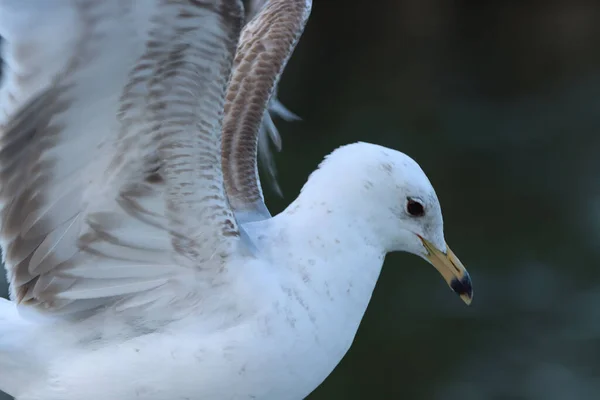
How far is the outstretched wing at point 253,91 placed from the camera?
206 cm

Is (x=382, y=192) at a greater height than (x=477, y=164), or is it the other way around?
(x=382, y=192)

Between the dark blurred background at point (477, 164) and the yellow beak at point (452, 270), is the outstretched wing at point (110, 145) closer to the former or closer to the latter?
the yellow beak at point (452, 270)

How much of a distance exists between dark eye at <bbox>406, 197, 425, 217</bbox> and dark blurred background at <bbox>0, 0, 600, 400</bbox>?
328cm

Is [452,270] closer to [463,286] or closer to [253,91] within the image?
[463,286]

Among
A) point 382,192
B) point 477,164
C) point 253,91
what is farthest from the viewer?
point 477,164

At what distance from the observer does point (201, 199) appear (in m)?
1.47

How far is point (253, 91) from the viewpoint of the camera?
87.3 inches

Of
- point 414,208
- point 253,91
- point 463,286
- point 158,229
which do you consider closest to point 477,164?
point 253,91

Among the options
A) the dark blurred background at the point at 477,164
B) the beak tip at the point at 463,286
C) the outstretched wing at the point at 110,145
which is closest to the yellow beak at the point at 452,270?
the beak tip at the point at 463,286

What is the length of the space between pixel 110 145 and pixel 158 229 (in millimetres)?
159

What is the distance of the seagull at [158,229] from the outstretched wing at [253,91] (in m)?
0.37

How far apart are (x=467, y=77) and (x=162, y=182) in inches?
290

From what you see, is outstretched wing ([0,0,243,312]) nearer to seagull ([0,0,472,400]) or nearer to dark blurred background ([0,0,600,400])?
seagull ([0,0,472,400])

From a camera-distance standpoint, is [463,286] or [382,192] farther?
[463,286]
